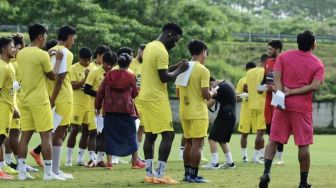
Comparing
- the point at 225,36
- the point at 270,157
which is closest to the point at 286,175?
the point at 270,157

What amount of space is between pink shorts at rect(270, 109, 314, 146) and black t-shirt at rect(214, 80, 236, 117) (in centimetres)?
413

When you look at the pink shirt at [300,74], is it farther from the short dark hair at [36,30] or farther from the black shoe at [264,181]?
the short dark hair at [36,30]

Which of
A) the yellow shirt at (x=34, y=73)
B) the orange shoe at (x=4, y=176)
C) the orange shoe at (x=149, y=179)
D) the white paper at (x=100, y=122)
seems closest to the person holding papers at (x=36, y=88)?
the yellow shirt at (x=34, y=73)

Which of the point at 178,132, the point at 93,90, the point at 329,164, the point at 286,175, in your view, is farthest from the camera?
the point at 178,132

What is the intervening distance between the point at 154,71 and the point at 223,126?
4207 mm

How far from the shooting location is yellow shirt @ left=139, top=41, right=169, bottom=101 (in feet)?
40.0

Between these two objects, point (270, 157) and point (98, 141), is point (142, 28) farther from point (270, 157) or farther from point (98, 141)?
point (270, 157)

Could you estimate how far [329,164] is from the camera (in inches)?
679

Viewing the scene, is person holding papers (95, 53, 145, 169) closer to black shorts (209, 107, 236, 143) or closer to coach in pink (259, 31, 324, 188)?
black shorts (209, 107, 236, 143)

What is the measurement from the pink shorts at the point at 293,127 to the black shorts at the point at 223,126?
13.8 feet

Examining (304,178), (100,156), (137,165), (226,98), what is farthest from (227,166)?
(304,178)

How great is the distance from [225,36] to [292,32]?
74.2ft

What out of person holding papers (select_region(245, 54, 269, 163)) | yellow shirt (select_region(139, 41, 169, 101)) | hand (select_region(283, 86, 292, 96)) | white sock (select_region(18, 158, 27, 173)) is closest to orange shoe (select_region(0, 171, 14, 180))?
white sock (select_region(18, 158, 27, 173))

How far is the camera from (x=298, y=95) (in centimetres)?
1164
